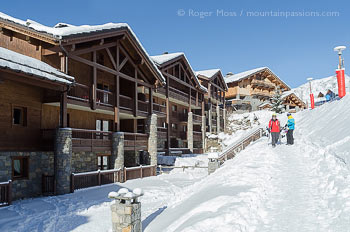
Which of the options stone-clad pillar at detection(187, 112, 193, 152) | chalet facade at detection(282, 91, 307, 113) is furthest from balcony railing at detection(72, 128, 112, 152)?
chalet facade at detection(282, 91, 307, 113)

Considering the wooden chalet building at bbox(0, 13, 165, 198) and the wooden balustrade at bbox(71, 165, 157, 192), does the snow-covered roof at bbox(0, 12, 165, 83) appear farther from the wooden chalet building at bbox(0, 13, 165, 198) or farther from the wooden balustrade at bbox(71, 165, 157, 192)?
the wooden balustrade at bbox(71, 165, 157, 192)

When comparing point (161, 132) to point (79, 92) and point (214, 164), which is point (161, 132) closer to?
point (214, 164)

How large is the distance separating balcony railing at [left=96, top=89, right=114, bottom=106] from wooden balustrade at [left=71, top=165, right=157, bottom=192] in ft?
14.5

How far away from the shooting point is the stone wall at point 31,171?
13.6 metres

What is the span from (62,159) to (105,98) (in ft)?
19.9

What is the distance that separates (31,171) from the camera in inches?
584

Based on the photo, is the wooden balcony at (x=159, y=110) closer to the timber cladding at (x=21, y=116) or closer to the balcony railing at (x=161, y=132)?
the balcony railing at (x=161, y=132)

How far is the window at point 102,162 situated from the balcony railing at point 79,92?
4363 millimetres

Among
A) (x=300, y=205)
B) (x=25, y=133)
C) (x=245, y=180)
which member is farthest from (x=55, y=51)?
(x=300, y=205)

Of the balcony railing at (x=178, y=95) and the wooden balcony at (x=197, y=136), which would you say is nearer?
the balcony railing at (x=178, y=95)

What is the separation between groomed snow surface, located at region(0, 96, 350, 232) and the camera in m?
6.41

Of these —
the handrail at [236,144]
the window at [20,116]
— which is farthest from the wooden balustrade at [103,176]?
the handrail at [236,144]

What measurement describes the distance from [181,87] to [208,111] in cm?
785

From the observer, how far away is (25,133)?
1500cm
